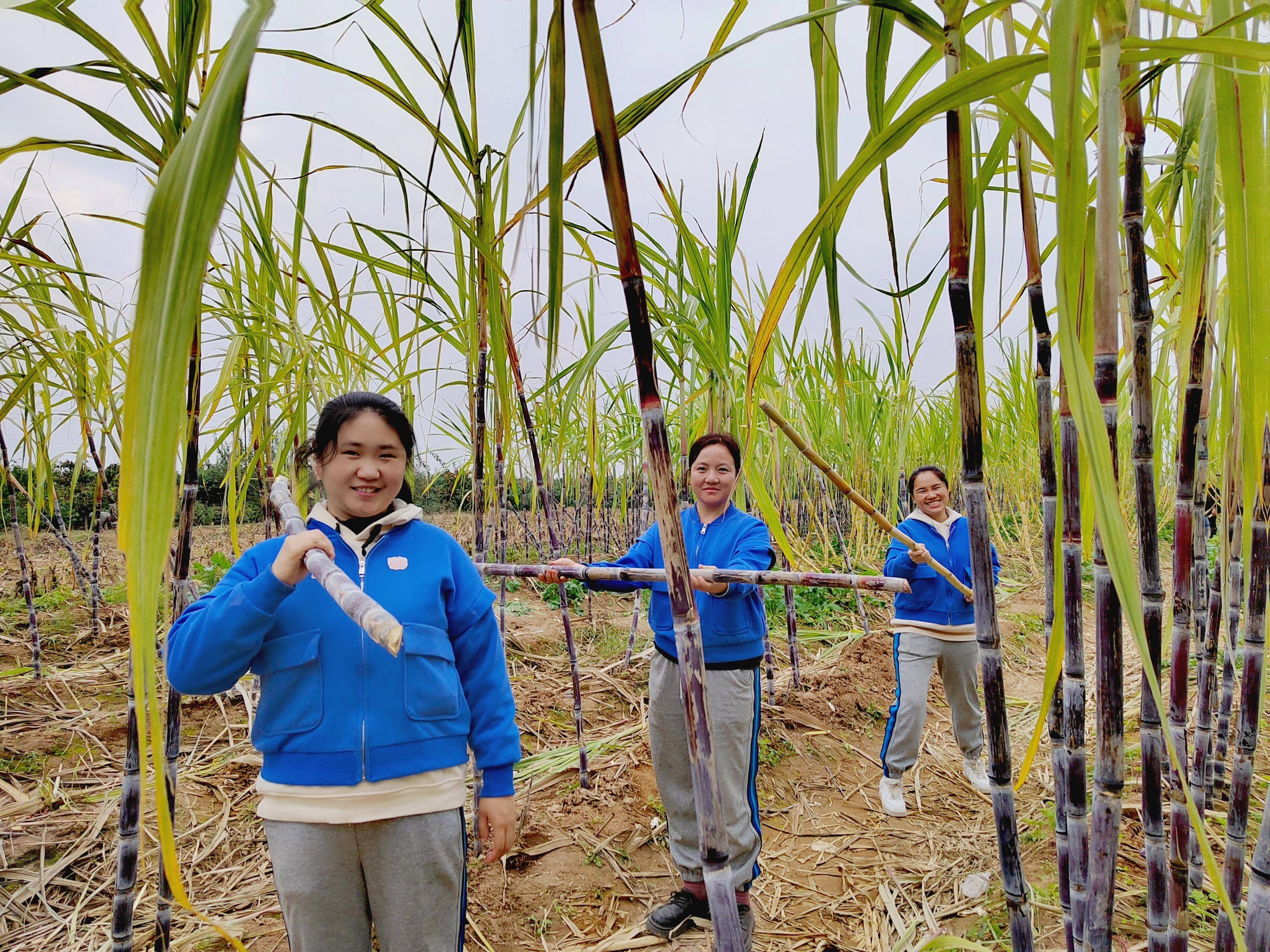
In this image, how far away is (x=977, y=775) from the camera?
123 inches

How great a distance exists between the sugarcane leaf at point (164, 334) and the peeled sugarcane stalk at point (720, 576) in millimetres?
673

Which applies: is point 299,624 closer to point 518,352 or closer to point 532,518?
point 518,352

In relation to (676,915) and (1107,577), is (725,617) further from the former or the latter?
(1107,577)

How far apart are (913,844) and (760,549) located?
58.9 inches

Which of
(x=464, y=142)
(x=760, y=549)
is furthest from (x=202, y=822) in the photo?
(x=464, y=142)

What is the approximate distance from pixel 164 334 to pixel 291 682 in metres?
1.15

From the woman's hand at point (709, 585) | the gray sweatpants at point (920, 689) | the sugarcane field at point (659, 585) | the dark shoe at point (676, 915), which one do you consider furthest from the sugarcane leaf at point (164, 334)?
the gray sweatpants at point (920, 689)

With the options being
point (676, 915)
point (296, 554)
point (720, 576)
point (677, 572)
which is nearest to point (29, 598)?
point (296, 554)

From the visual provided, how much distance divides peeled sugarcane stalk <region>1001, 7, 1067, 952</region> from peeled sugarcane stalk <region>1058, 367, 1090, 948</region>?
0.05 feet

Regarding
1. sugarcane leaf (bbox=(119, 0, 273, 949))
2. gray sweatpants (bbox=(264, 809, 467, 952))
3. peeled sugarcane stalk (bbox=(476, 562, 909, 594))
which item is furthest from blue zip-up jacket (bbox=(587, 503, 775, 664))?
sugarcane leaf (bbox=(119, 0, 273, 949))

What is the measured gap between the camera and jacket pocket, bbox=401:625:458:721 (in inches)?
50.4

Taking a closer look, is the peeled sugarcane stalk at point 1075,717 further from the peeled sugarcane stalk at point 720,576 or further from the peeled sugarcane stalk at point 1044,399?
the peeled sugarcane stalk at point 720,576

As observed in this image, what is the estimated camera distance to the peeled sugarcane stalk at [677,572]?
54cm

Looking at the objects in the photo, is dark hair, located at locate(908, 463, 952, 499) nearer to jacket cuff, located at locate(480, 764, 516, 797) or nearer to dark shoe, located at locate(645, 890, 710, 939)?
dark shoe, located at locate(645, 890, 710, 939)
